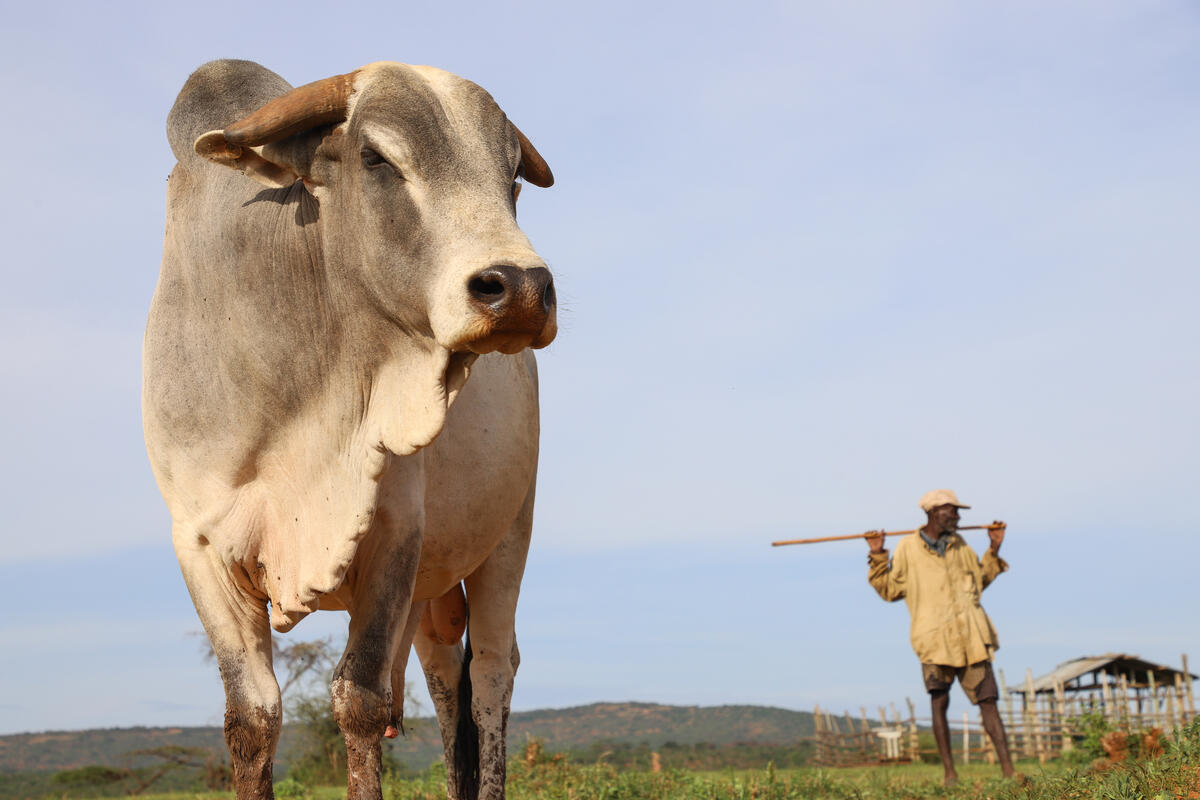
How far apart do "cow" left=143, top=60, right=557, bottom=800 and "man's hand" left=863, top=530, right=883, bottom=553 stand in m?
5.92

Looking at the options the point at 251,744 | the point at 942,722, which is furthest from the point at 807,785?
the point at 251,744

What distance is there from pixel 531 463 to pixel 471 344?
7.21 ft

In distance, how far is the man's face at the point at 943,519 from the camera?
941 centimetres

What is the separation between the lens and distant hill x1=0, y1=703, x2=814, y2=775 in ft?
107

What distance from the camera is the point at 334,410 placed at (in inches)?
154

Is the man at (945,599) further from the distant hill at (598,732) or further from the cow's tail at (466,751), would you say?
→ the distant hill at (598,732)

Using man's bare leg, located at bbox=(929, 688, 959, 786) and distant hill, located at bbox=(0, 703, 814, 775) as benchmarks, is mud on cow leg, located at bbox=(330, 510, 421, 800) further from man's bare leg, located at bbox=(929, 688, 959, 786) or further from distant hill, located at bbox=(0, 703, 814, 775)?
distant hill, located at bbox=(0, 703, 814, 775)

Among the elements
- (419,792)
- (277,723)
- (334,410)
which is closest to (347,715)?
(277,723)

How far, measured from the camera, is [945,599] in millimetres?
9266

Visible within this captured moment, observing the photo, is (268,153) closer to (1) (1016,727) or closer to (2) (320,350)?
(2) (320,350)

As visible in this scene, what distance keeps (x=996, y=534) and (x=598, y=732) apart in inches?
1260

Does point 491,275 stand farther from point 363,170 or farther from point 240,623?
point 240,623

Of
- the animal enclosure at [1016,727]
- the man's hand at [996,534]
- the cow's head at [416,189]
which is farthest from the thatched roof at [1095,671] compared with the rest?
the cow's head at [416,189]

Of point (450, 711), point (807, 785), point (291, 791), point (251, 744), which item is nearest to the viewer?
point (251, 744)
